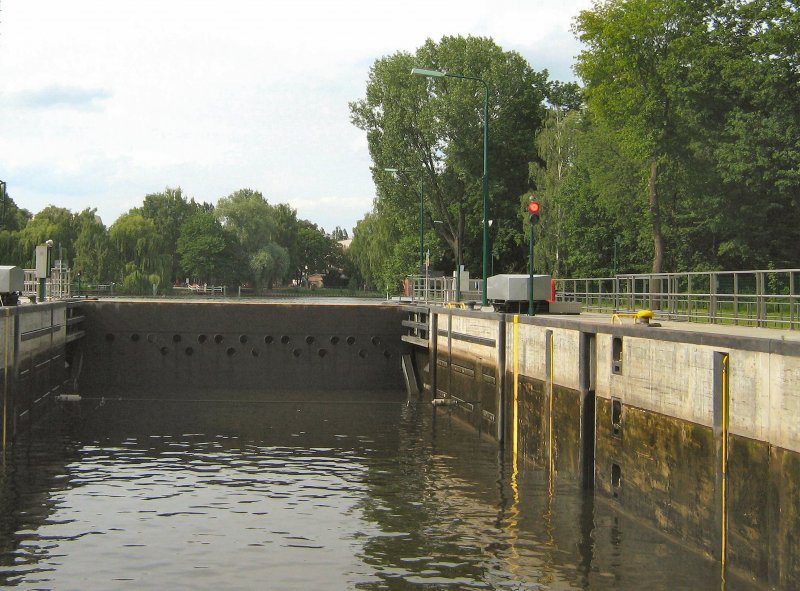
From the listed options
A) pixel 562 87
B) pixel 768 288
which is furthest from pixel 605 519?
pixel 562 87

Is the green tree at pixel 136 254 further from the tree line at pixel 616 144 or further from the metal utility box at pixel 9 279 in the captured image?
the metal utility box at pixel 9 279

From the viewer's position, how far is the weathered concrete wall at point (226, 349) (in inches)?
1470

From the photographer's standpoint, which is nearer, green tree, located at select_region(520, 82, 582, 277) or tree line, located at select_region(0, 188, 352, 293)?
green tree, located at select_region(520, 82, 582, 277)

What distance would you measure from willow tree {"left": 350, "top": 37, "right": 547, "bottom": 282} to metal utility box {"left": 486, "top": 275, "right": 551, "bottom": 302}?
40.5 metres

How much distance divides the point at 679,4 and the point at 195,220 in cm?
9867

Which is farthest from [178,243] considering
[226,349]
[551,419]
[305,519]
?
[305,519]

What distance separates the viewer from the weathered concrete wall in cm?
3734

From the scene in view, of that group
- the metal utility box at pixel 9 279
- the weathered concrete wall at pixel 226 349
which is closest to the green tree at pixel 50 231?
the weathered concrete wall at pixel 226 349

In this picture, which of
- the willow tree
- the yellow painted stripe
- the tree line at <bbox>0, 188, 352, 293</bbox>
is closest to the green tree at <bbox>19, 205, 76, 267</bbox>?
the tree line at <bbox>0, 188, 352, 293</bbox>

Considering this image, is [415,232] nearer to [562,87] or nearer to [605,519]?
[562,87]

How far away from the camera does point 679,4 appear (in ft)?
158

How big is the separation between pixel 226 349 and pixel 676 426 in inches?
983

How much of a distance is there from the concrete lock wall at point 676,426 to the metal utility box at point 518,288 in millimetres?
2720

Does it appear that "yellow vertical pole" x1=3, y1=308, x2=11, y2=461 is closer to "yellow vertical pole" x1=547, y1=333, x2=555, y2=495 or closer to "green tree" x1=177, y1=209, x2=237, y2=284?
"yellow vertical pole" x1=547, y1=333, x2=555, y2=495
